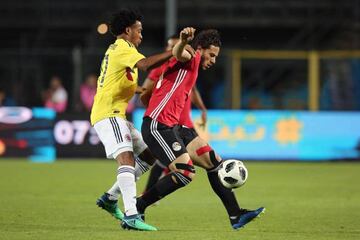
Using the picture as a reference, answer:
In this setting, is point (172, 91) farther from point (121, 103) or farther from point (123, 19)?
point (123, 19)

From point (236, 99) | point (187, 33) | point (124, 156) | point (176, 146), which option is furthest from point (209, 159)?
point (236, 99)

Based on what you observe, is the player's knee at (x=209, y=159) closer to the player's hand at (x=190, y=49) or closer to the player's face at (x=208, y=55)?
the player's face at (x=208, y=55)

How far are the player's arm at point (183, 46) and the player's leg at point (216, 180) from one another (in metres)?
1.11

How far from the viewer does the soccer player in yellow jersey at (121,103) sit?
30.6 ft

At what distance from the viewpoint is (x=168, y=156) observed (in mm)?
9344

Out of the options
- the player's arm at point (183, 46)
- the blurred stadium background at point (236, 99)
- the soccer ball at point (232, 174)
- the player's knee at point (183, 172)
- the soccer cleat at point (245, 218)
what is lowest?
the blurred stadium background at point (236, 99)

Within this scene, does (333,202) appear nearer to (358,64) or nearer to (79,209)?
(79,209)

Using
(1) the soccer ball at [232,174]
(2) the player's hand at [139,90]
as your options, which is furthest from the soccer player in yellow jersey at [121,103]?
(1) the soccer ball at [232,174]

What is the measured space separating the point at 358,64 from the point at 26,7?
11.5 meters

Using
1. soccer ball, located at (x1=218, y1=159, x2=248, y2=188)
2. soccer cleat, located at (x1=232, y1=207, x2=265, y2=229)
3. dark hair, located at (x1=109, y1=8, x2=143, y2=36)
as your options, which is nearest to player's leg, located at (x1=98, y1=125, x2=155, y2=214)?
soccer ball, located at (x1=218, y1=159, x2=248, y2=188)

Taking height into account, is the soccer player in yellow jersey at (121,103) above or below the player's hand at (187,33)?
below

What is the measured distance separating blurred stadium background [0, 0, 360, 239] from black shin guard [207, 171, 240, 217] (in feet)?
0.97

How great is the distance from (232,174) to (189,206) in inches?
103

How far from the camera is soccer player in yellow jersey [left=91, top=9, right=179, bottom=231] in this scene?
931 centimetres
